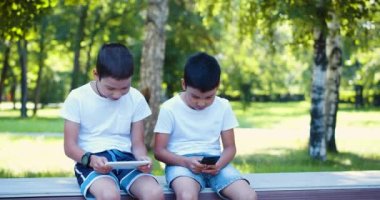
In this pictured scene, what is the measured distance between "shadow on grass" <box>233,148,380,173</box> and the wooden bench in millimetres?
3859

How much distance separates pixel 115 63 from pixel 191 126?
0.92 meters

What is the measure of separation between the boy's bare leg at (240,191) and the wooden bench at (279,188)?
181 millimetres

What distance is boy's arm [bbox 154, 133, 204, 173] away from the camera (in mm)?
4648

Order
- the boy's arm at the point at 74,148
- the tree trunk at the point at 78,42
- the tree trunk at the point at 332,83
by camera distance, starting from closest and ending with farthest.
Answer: the boy's arm at the point at 74,148 → the tree trunk at the point at 332,83 → the tree trunk at the point at 78,42

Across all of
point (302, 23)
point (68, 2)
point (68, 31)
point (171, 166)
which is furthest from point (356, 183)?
point (68, 31)

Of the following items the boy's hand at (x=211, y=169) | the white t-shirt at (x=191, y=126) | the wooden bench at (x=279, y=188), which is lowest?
the wooden bench at (x=279, y=188)

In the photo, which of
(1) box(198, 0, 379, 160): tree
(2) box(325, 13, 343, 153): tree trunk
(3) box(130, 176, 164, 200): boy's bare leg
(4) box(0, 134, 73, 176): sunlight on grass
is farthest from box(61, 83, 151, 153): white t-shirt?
(2) box(325, 13, 343, 153): tree trunk

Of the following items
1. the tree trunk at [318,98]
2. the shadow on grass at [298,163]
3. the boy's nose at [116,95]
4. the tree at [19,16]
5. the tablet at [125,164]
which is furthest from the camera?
the tree trunk at [318,98]

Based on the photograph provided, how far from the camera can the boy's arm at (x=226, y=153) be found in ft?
15.5

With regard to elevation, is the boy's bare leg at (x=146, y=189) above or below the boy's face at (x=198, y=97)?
below

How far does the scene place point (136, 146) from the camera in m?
4.77

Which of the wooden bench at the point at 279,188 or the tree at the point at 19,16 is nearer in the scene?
the wooden bench at the point at 279,188

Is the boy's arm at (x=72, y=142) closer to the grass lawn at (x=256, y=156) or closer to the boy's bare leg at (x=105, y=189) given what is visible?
the boy's bare leg at (x=105, y=189)

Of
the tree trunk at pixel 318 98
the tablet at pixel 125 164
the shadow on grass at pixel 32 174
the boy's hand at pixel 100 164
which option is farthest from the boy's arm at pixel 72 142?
the tree trunk at pixel 318 98
